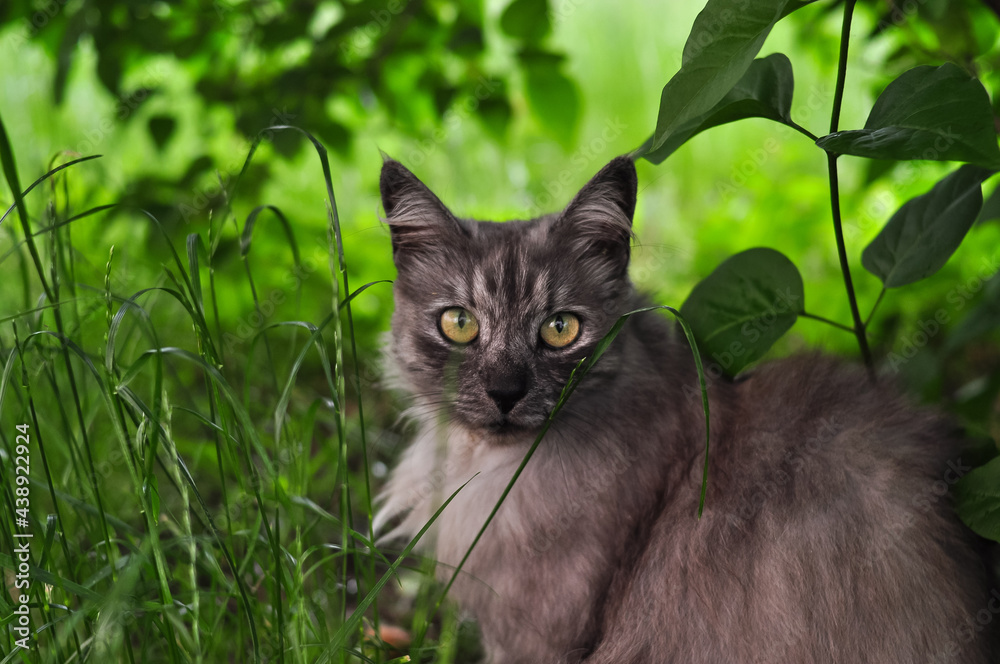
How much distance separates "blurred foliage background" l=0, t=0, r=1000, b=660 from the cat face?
175 mm

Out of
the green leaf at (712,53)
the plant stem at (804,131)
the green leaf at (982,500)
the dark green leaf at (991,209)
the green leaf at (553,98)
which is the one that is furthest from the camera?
the green leaf at (553,98)

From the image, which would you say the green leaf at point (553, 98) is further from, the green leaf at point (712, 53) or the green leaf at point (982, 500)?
the green leaf at point (982, 500)

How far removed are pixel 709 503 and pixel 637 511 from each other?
18 cm

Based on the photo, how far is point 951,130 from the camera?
4.35 ft

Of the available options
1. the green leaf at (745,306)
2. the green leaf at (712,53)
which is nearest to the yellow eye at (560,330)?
the green leaf at (745,306)

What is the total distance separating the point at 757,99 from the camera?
60.1 inches

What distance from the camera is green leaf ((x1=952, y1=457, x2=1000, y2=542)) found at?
5.01ft

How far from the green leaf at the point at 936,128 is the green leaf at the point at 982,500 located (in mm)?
670

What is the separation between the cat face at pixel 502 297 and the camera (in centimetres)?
177

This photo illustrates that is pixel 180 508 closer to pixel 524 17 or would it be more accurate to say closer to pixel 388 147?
pixel 524 17

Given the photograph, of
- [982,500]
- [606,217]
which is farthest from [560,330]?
[982,500]

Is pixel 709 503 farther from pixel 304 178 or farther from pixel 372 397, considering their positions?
pixel 304 178

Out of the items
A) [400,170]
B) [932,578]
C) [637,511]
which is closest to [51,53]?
[400,170]

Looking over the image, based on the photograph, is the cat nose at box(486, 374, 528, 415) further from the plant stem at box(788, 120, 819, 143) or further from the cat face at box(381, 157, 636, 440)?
the plant stem at box(788, 120, 819, 143)
